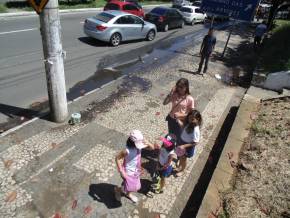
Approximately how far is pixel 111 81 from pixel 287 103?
5.87 m

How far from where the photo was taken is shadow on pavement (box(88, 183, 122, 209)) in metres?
4.64

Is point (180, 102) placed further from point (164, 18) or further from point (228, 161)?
point (164, 18)

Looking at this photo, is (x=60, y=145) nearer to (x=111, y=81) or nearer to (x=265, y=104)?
(x=111, y=81)

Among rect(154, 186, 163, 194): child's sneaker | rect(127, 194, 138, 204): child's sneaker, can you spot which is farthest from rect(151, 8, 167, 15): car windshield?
rect(127, 194, 138, 204): child's sneaker

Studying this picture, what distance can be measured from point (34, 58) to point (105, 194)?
780cm

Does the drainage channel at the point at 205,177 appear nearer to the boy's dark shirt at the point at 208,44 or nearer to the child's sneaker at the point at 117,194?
the child's sneaker at the point at 117,194

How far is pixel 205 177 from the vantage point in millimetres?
5492

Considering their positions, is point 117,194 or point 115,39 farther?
point 115,39

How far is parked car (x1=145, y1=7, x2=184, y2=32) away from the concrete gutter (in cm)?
1219

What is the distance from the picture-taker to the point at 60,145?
19.4ft

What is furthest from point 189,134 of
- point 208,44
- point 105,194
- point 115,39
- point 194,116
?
point 115,39

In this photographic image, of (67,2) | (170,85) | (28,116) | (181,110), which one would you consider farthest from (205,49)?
(67,2)

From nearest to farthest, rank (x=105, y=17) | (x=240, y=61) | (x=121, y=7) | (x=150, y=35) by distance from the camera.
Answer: (x=105, y=17) < (x=240, y=61) < (x=150, y=35) < (x=121, y=7)

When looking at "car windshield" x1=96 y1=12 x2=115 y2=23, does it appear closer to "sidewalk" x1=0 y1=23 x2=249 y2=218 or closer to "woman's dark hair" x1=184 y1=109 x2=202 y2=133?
"sidewalk" x1=0 y1=23 x2=249 y2=218
